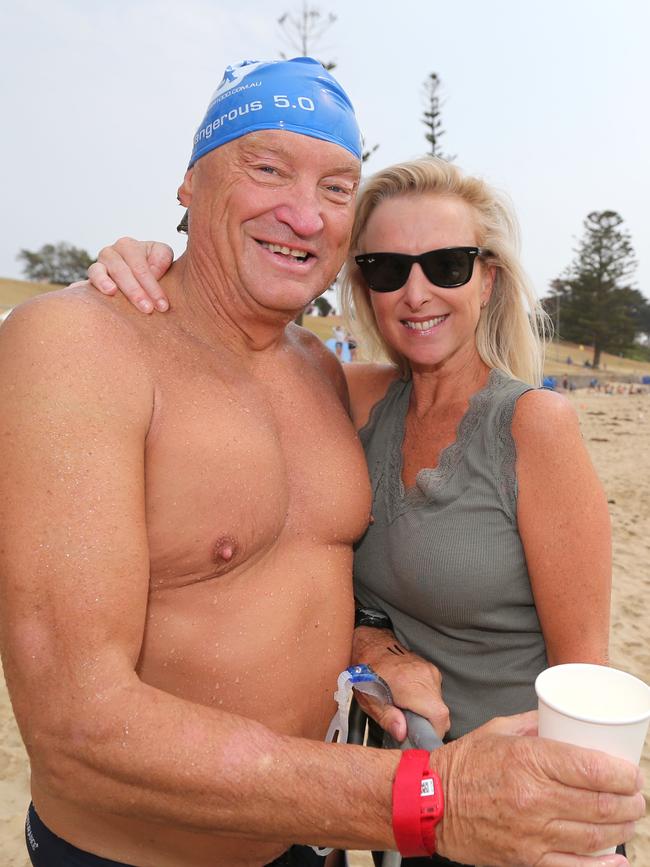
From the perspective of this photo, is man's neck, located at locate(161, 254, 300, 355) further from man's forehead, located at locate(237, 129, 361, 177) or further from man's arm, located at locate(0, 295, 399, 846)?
man's arm, located at locate(0, 295, 399, 846)

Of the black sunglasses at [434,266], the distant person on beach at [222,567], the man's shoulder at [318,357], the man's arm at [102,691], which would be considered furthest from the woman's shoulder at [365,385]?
the man's arm at [102,691]

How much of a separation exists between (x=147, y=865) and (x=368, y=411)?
1.63 meters

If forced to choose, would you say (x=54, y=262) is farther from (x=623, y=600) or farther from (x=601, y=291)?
(x=623, y=600)

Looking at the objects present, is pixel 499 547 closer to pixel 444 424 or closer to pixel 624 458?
pixel 444 424

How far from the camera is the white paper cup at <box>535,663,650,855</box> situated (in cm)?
117

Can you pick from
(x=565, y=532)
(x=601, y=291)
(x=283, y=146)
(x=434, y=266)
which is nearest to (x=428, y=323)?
(x=434, y=266)

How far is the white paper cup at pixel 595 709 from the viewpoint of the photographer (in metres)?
1.17

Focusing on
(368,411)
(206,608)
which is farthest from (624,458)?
(206,608)

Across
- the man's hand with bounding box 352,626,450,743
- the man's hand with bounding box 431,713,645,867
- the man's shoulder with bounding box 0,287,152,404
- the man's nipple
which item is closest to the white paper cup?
the man's hand with bounding box 431,713,645,867

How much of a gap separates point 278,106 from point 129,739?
168cm

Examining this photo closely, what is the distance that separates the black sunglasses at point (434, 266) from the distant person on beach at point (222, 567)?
0.93 feet

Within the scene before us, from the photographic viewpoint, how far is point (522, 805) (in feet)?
4.06

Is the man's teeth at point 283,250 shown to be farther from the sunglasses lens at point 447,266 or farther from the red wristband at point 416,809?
the red wristband at point 416,809

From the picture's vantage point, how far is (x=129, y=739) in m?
1.28
